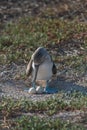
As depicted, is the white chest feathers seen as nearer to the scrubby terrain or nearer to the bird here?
the bird

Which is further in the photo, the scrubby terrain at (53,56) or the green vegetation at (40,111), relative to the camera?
the scrubby terrain at (53,56)

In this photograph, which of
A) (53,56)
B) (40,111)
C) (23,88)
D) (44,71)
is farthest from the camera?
(53,56)

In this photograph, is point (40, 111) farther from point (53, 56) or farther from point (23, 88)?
point (53, 56)

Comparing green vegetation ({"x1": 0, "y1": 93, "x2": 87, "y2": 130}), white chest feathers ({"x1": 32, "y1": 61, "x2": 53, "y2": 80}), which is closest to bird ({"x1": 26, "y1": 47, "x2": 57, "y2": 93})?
white chest feathers ({"x1": 32, "y1": 61, "x2": 53, "y2": 80})

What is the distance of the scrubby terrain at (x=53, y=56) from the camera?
7938mm

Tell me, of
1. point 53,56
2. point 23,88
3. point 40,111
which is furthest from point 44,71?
point 53,56

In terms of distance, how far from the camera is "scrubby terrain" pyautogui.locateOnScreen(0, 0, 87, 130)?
7938mm

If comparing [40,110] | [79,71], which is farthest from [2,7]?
[40,110]

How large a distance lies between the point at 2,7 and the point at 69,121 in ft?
21.0

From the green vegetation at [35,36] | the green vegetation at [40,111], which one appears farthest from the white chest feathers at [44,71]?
the green vegetation at [35,36]

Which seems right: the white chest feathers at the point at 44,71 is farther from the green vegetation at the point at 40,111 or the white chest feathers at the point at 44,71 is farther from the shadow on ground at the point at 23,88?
the green vegetation at the point at 40,111

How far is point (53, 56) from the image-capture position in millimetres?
10719

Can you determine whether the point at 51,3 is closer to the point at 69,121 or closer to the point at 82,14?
the point at 82,14

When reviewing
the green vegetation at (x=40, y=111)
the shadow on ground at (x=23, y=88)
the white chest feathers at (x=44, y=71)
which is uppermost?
the white chest feathers at (x=44, y=71)
